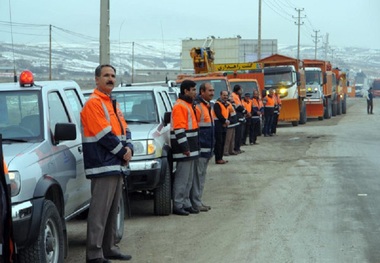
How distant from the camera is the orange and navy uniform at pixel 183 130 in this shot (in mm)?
10453

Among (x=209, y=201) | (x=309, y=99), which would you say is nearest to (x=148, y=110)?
(x=209, y=201)

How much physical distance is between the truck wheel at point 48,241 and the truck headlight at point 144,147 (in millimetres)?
3414

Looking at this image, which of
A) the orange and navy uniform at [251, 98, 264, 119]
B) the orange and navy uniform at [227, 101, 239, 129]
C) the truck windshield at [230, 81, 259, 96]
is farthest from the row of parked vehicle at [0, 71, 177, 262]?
the truck windshield at [230, 81, 259, 96]

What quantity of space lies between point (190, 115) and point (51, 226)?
4.26 meters

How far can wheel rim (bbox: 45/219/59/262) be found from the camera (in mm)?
6509

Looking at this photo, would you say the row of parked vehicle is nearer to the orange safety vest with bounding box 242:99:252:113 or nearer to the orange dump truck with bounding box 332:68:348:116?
the orange safety vest with bounding box 242:99:252:113

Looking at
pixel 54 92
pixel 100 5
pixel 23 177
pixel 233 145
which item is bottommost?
pixel 233 145

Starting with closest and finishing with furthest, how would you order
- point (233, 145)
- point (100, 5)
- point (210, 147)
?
point (210, 147) < point (100, 5) < point (233, 145)

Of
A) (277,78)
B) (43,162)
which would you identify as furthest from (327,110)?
(43,162)

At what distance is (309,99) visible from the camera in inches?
1550

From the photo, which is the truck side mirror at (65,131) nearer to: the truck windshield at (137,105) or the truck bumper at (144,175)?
the truck bumper at (144,175)

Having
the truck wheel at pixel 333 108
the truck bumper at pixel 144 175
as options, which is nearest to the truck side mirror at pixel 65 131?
the truck bumper at pixel 144 175

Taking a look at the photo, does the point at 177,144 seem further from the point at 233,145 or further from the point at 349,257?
the point at 233,145

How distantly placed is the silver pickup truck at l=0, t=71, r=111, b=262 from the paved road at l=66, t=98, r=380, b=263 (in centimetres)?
119
